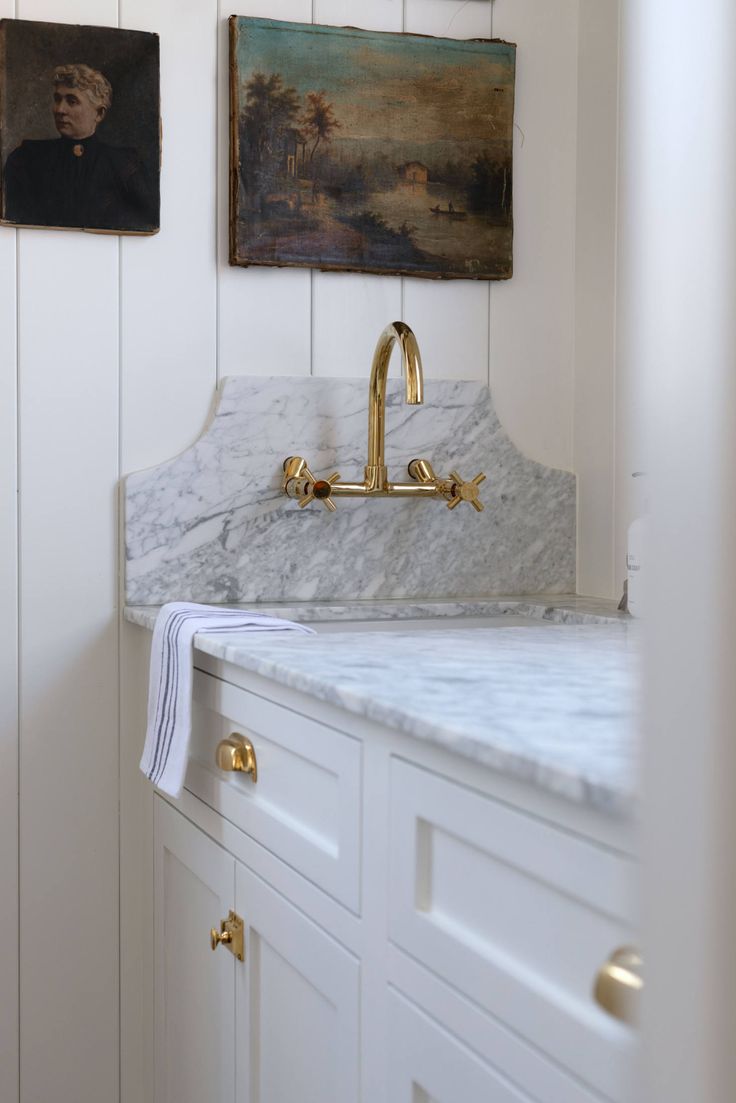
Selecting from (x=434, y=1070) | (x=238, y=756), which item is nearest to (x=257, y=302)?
(x=238, y=756)

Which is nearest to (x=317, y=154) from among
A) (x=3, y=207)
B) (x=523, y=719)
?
(x=3, y=207)

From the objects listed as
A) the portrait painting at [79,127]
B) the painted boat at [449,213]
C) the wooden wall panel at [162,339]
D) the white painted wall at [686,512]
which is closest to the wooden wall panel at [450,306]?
the painted boat at [449,213]

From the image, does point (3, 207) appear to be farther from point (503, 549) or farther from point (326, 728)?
point (326, 728)

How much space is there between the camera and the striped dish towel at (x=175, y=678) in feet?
4.63

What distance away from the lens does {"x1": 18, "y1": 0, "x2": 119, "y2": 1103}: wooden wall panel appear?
1787 mm

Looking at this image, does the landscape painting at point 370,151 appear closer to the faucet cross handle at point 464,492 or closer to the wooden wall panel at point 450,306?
the wooden wall panel at point 450,306

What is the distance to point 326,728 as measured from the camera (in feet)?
3.43

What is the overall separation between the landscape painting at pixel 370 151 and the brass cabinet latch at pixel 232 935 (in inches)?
40.5

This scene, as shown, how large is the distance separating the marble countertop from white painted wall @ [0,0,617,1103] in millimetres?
214

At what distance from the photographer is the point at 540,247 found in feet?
6.66

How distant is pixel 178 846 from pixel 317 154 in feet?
3.62

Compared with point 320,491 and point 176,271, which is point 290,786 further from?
point 176,271

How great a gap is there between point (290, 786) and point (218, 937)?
1.02 ft

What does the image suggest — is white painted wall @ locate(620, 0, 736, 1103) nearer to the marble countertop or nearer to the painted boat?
the marble countertop
